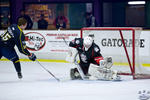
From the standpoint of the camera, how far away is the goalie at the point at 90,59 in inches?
300

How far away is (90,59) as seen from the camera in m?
7.86

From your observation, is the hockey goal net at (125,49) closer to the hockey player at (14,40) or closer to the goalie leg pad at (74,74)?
the goalie leg pad at (74,74)

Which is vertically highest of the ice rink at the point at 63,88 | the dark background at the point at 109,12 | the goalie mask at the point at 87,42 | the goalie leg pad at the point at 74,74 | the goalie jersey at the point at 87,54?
the dark background at the point at 109,12

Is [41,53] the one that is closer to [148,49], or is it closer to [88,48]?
[148,49]

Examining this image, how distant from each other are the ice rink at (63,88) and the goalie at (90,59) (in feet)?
0.49

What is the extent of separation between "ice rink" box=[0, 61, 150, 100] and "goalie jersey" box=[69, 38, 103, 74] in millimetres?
337

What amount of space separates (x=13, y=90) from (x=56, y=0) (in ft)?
30.9

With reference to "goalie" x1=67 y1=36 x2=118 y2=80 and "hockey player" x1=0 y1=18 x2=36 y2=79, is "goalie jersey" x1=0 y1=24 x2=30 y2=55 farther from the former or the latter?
"goalie" x1=67 y1=36 x2=118 y2=80

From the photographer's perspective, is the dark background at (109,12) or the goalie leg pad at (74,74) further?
the dark background at (109,12)

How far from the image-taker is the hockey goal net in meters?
8.12

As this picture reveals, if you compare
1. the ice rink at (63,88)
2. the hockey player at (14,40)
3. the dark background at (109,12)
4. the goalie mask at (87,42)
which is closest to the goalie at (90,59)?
the goalie mask at (87,42)

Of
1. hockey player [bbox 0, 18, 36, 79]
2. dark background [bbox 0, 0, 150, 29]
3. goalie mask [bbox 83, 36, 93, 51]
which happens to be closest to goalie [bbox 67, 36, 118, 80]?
goalie mask [bbox 83, 36, 93, 51]

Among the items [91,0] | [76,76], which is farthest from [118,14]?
[76,76]

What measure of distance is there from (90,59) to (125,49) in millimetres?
928
